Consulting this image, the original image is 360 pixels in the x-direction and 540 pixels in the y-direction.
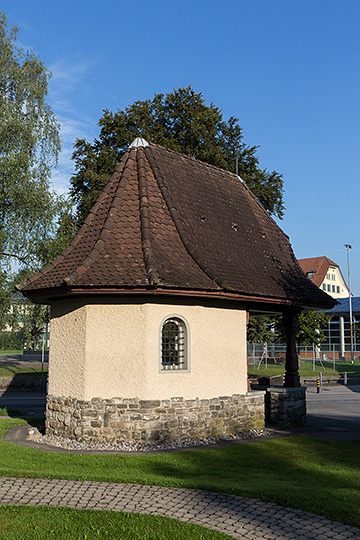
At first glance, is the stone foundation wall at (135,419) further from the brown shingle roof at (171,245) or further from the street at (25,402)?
the street at (25,402)

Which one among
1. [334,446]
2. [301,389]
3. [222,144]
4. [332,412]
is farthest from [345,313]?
[334,446]

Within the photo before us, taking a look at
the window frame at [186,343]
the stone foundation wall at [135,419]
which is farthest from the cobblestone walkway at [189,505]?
the window frame at [186,343]

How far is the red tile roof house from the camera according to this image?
11.2m

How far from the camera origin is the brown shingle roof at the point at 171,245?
37.2 ft

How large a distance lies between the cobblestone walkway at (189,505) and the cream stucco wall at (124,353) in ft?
12.2

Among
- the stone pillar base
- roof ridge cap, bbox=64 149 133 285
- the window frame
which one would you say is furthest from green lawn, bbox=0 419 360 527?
roof ridge cap, bbox=64 149 133 285

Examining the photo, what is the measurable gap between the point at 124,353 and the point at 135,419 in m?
1.41

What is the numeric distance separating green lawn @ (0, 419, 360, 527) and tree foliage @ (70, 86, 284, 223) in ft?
59.1

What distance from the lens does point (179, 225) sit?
13031 mm

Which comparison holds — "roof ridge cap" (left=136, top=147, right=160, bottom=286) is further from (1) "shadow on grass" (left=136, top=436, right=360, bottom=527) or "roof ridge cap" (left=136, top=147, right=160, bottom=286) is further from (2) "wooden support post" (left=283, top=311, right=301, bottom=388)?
(2) "wooden support post" (left=283, top=311, right=301, bottom=388)

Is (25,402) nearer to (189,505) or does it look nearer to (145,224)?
(145,224)

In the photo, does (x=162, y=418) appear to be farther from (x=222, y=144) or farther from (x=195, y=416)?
(x=222, y=144)

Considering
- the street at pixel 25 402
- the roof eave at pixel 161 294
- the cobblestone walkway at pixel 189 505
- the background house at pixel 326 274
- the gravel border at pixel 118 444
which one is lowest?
the street at pixel 25 402

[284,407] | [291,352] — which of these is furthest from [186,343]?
[291,352]
